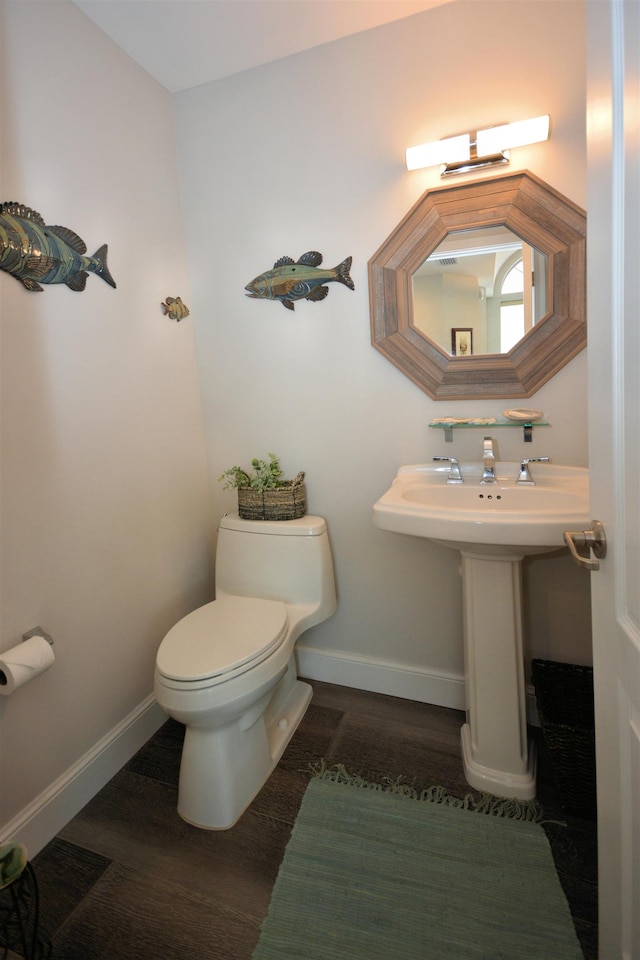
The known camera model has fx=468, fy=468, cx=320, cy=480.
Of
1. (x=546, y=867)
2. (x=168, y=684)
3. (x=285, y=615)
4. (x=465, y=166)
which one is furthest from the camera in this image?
(x=285, y=615)

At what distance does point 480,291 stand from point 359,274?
0.44 meters

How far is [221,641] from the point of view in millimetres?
1466

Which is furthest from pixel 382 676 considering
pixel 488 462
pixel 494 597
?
pixel 488 462

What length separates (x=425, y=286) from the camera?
165 cm

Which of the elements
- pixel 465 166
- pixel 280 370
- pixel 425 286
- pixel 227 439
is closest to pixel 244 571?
pixel 227 439

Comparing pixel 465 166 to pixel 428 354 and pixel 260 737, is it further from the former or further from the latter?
pixel 260 737

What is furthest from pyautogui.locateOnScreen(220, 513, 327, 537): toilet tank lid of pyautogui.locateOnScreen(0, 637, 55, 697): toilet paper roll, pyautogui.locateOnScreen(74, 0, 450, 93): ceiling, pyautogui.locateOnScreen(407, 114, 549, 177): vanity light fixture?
pyautogui.locateOnScreen(74, 0, 450, 93): ceiling

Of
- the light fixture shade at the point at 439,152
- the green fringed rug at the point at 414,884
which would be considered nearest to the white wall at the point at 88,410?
the green fringed rug at the point at 414,884

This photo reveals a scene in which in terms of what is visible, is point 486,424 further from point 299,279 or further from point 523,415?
point 299,279

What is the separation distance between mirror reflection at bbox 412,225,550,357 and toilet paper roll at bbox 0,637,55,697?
154 centimetres

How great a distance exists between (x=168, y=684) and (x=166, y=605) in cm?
57

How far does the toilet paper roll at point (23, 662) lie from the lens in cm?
119

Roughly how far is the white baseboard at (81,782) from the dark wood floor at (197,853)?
0.03 meters

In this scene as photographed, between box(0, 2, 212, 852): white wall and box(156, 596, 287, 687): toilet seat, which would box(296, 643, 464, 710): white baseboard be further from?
box(0, 2, 212, 852): white wall
